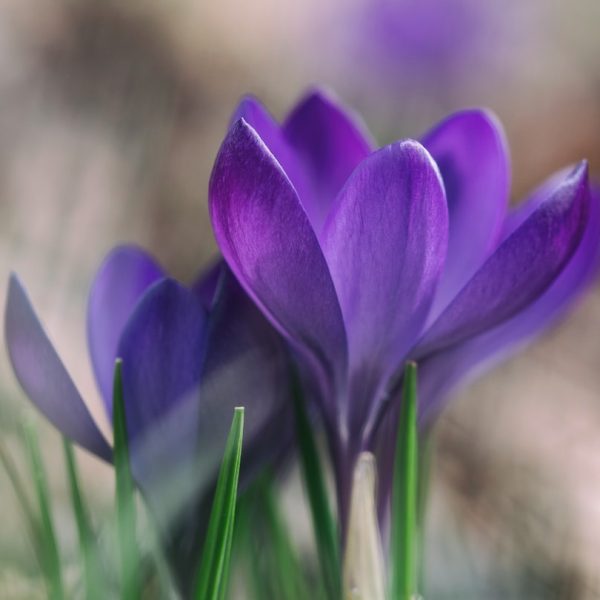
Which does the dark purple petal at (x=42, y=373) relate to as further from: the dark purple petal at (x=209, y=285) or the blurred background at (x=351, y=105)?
the blurred background at (x=351, y=105)

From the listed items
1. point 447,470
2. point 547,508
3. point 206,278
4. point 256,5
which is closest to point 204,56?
point 256,5

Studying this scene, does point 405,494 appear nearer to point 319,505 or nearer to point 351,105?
point 319,505

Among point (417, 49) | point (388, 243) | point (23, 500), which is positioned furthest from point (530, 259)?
point (417, 49)

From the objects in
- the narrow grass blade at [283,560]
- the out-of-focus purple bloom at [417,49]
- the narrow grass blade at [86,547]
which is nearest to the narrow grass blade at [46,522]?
the narrow grass blade at [86,547]

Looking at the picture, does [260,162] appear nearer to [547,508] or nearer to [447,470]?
[547,508]

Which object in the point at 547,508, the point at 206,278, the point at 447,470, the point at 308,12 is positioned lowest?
the point at 447,470

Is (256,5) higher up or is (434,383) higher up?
(256,5)

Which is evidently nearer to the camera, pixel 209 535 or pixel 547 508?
pixel 209 535
